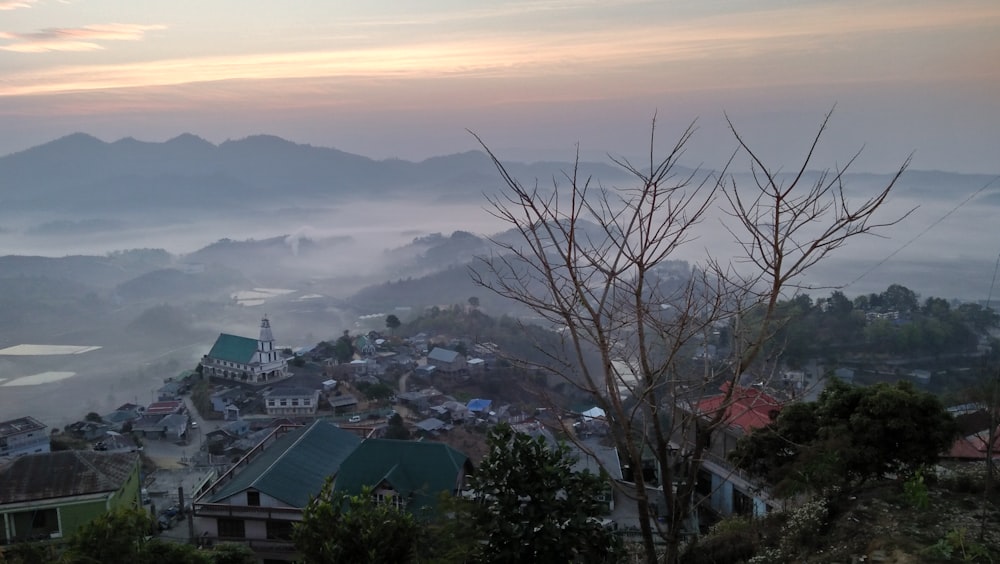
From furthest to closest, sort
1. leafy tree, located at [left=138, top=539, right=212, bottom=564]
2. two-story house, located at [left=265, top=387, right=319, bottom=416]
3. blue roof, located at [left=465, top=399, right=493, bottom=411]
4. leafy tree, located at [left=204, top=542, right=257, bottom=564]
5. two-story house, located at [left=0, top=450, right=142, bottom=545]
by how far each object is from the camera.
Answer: blue roof, located at [left=465, top=399, right=493, bottom=411]
two-story house, located at [left=265, top=387, right=319, bottom=416]
two-story house, located at [left=0, top=450, right=142, bottom=545]
leafy tree, located at [left=204, top=542, right=257, bottom=564]
leafy tree, located at [left=138, top=539, right=212, bottom=564]

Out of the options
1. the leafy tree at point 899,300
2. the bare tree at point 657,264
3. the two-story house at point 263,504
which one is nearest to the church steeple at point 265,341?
the two-story house at point 263,504

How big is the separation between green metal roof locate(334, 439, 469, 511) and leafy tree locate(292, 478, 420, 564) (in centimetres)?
569

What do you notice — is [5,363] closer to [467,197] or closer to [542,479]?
[467,197]

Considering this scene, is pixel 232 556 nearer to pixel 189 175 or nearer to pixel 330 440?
pixel 330 440

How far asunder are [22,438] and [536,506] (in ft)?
54.8

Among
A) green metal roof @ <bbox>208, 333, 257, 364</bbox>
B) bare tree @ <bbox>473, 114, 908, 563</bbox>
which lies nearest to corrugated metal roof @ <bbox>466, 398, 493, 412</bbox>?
green metal roof @ <bbox>208, 333, 257, 364</bbox>

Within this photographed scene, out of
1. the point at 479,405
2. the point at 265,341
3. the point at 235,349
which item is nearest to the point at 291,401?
the point at 265,341

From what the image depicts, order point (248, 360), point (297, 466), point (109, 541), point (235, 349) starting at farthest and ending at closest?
point (235, 349)
point (248, 360)
point (297, 466)
point (109, 541)

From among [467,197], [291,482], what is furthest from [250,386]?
[467,197]

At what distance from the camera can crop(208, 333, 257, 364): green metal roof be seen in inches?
977

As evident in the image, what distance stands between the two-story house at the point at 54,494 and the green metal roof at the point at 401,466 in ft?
8.43

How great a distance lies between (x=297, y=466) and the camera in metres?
9.45

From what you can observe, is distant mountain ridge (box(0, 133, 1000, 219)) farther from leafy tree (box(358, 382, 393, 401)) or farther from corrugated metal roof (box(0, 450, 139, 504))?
corrugated metal roof (box(0, 450, 139, 504))

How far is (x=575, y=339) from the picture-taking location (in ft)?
8.14
